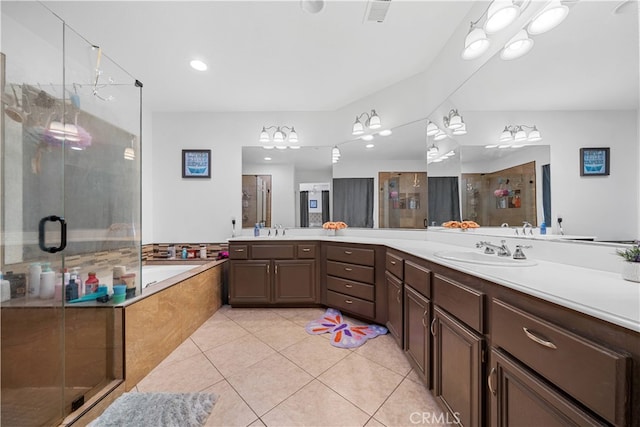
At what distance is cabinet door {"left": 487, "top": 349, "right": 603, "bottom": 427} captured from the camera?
2.06 feet

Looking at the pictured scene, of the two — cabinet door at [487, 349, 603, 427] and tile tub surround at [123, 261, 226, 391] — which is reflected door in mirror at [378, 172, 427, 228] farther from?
tile tub surround at [123, 261, 226, 391]

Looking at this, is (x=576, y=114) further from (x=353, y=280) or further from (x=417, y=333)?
(x=353, y=280)

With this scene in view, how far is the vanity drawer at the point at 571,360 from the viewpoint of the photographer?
1.73 ft

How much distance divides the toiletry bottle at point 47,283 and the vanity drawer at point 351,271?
210 cm

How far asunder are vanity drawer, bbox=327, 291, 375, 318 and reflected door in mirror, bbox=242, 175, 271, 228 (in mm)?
1324

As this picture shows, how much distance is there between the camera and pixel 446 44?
6.65ft

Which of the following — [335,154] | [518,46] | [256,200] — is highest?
[518,46]

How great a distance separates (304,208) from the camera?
3219 mm

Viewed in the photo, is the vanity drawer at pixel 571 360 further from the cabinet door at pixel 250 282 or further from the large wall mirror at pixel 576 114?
the cabinet door at pixel 250 282

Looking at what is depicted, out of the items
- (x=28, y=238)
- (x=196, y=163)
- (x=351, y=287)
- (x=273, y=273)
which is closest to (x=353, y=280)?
(x=351, y=287)

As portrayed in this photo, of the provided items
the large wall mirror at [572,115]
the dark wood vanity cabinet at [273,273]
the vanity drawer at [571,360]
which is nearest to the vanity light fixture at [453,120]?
the large wall mirror at [572,115]

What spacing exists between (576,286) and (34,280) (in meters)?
2.47

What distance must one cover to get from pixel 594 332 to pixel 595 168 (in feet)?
2.80

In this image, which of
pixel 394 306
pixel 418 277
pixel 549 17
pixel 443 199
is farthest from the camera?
pixel 443 199
